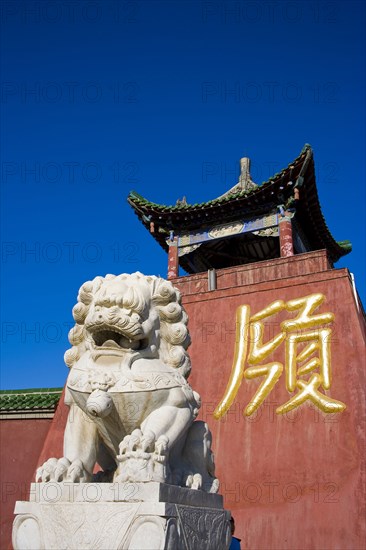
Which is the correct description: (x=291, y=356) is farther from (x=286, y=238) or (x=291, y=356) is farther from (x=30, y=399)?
(x=30, y=399)

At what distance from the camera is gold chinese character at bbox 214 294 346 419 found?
660 centimetres

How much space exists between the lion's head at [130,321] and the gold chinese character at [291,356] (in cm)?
429

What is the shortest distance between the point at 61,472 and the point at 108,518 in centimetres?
34

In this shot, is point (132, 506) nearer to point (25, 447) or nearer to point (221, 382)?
point (221, 382)

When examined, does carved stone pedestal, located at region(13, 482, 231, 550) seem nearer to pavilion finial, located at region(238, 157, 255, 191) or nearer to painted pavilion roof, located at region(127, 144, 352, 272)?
painted pavilion roof, located at region(127, 144, 352, 272)

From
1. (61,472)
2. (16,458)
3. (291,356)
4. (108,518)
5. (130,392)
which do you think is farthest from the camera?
(16,458)

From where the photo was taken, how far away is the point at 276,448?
639 centimetres

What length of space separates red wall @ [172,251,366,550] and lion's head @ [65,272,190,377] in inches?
164

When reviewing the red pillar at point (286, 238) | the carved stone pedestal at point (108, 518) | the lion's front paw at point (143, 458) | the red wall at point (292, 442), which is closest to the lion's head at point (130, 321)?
the lion's front paw at point (143, 458)

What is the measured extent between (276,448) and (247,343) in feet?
5.35

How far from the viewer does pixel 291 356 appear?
22.8 ft

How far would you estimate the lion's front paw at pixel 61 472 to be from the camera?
7.20 feet

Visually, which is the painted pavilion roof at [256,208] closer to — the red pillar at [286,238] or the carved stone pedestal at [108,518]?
the red pillar at [286,238]

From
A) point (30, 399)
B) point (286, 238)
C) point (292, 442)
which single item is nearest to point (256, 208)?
point (286, 238)
